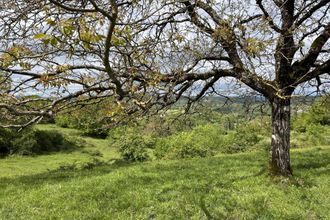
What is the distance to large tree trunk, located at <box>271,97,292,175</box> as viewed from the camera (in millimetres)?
12484

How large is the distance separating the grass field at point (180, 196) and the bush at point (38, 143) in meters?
37.6

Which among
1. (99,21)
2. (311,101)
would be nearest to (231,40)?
(99,21)

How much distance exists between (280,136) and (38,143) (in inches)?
1893

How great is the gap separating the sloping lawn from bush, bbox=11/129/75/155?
125 feet

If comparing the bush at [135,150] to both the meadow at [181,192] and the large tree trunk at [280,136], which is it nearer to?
the meadow at [181,192]

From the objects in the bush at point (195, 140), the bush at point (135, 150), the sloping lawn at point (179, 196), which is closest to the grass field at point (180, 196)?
the sloping lawn at point (179, 196)

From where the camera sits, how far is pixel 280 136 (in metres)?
12.6

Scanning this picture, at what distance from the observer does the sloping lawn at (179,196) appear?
33.1 ft

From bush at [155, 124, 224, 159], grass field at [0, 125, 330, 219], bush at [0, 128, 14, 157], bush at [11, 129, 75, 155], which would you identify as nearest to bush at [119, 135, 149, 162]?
bush at [155, 124, 224, 159]

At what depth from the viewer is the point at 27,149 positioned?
171 ft

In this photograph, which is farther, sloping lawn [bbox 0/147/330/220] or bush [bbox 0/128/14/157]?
bush [bbox 0/128/14/157]

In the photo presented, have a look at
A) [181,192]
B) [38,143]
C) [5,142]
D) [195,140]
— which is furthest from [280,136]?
[38,143]

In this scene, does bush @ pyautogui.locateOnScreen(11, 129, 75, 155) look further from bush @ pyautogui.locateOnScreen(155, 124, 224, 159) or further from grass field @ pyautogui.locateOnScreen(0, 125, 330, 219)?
grass field @ pyautogui.locateOnScreen(0, 125, 330, 219)

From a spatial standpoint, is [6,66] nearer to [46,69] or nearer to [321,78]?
[46,69]
